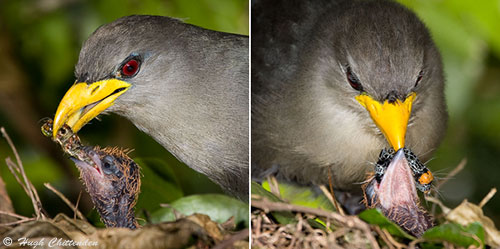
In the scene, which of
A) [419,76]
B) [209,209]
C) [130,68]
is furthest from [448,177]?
[130,68]

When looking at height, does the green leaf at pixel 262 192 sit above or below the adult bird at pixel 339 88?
below

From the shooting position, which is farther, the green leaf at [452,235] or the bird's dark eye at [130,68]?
the bird's dark eye at [130,68]

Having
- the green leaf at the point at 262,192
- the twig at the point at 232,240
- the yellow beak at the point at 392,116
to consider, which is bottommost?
the twig at the point at 232,240

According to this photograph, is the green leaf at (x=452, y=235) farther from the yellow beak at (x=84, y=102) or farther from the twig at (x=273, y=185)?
the yellow beak at (x=84, y=102)

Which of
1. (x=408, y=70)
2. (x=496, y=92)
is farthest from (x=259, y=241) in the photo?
(x=496, y=92)

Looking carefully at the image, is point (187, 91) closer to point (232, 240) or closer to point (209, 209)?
point (209, 209)

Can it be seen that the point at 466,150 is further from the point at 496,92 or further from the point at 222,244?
the point at 222,244

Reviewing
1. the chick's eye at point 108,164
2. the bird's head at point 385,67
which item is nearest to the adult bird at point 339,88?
the bird's head at point 385,67

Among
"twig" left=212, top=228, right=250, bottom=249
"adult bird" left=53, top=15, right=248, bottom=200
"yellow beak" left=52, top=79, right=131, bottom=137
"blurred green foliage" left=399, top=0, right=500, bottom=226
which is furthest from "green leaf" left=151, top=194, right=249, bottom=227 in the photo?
"blurred green foliage" left=399, top=0, right=500, bottom=226

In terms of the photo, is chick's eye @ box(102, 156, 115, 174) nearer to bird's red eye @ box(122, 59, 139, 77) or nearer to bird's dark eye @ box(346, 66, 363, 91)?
bird's red eye @ box(122, 59, 139, 77)
